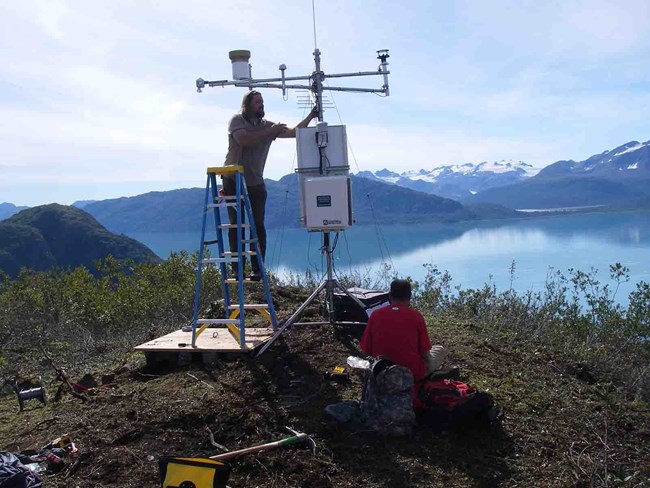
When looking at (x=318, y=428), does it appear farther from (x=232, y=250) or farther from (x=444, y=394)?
(x=232, y=250)

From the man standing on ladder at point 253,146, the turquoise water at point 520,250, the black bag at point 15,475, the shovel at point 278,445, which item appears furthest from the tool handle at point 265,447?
the turquoise water at point 520,250

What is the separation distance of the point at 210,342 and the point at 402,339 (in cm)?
223

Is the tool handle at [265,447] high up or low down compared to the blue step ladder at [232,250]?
down

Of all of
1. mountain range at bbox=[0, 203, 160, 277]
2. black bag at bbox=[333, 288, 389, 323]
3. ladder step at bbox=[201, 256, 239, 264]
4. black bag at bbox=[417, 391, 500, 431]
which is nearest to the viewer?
black bag at bbox=[417, 391, 500, 431]

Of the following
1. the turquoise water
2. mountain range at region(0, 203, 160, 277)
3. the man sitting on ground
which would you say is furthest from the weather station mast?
mountain range at region(0, 203, 160, 277)

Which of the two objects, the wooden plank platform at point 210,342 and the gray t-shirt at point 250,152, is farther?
the gray t-shirt at point 250,152

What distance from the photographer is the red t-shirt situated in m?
4.36

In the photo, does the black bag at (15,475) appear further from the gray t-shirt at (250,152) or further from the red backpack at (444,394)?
the gray t-shirt at (250,152)

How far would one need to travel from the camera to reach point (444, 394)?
4270mm

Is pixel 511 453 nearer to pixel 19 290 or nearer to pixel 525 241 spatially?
pixel 19 290

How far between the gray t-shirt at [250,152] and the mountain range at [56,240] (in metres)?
32.0

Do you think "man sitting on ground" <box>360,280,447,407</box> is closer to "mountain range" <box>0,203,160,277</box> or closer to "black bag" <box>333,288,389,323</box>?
"black bag" <box>333,288,389,323</box>

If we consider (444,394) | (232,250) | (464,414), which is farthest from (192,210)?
(464,414)

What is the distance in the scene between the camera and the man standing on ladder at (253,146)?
19.6 feet
